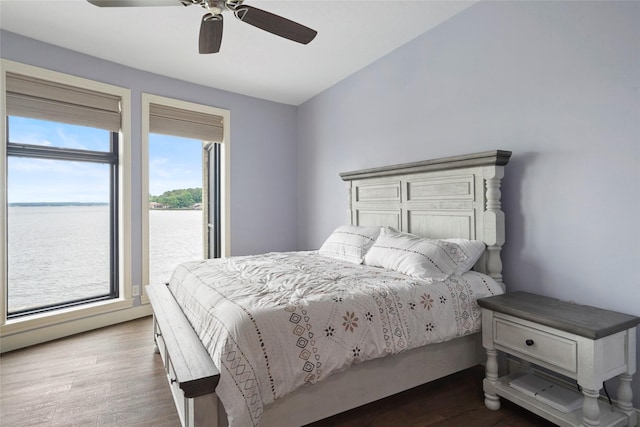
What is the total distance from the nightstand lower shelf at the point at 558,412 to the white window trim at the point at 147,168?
3.28 metres

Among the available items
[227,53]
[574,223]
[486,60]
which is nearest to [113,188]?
[227,53]

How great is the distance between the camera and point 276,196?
461cm

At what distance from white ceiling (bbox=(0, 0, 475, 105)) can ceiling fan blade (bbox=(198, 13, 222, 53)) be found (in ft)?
1.80

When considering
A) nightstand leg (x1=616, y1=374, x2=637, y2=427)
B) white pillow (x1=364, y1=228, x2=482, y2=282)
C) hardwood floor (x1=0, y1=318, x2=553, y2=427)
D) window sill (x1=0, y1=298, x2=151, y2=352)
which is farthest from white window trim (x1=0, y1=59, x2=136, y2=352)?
nightstand leg (x1=616, y1=374, x2=637, y2=427)

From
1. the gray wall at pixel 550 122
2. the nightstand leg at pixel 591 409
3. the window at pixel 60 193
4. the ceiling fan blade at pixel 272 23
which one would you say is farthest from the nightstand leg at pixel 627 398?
the window at pixel 60 193

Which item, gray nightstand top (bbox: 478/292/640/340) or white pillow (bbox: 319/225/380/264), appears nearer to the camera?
gray nightstand top (bbox: 478/292/640/340)

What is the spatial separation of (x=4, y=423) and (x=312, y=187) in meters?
3.49

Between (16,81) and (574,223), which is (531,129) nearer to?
(574,223)

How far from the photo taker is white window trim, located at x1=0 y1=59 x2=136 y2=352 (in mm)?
2746

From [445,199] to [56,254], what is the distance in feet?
12.3

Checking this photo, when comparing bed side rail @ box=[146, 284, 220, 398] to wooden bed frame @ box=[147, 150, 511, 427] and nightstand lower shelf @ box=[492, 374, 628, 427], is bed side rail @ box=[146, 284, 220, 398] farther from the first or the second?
nightstand lower shelf @ box=[492, 374, 628, 427]

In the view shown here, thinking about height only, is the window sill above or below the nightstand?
below

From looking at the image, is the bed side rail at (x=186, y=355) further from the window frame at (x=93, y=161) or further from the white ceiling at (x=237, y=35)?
the white ceiling at (x=237, y=35)

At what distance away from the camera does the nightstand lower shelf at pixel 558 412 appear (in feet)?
5.08
